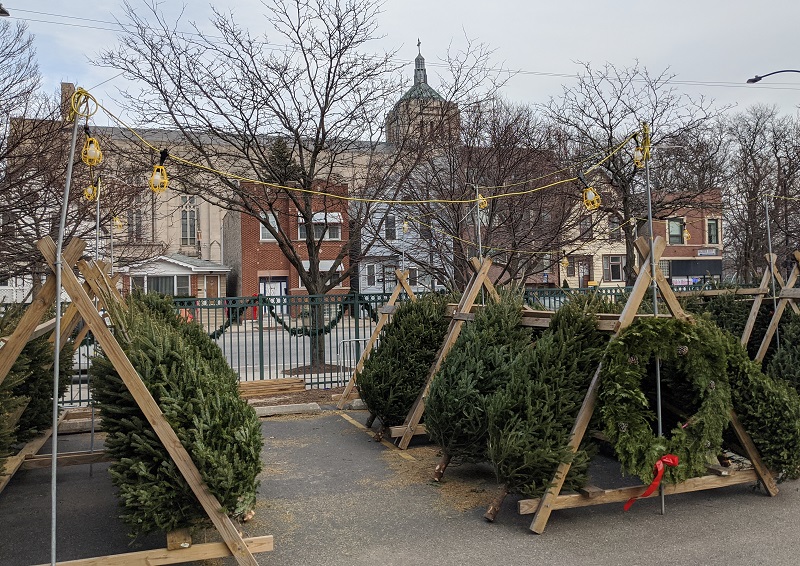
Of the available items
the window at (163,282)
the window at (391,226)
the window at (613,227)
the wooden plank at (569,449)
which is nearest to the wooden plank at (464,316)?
the wooden plank at (569,449)

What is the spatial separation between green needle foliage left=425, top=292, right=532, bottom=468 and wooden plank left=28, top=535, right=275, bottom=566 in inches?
108

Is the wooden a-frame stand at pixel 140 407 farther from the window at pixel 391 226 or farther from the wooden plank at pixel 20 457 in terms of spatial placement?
the window at pixel 391 226

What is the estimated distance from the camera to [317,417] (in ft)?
37.6

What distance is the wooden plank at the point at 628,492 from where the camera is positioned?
569 cm

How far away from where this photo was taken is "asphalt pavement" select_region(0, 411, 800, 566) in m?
5.21

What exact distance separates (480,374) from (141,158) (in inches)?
431

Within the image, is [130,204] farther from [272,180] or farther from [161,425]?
[161,425]

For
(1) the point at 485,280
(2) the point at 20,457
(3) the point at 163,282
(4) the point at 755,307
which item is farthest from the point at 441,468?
(3) the point at 163,282

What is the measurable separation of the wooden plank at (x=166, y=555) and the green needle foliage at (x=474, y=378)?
2747mm

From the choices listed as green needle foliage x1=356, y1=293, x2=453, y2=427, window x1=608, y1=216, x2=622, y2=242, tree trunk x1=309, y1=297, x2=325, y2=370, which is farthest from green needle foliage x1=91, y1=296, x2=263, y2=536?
window x1=608, y1=216, x2=622, y2=242

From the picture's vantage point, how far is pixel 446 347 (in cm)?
890

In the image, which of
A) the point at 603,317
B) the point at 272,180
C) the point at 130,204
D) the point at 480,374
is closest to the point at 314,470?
the point at 480,374

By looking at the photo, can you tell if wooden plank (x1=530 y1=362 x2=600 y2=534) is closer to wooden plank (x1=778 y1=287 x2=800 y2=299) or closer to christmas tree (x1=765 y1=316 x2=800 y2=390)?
christmas tree (x1=765 y1=316 x2=800 y2=390)

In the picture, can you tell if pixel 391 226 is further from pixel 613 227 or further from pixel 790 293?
pixel 790 293
